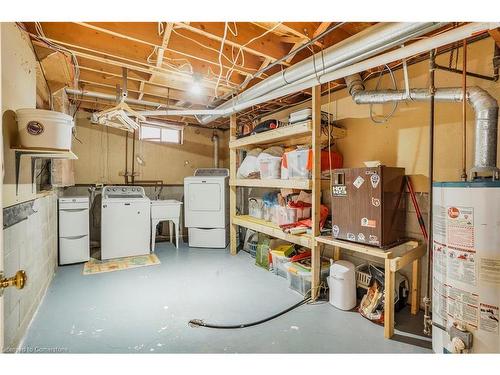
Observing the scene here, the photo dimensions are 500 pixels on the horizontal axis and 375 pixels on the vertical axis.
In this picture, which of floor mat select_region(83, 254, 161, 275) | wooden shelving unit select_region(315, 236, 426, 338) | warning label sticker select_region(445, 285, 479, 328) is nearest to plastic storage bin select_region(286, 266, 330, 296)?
wooden shelving unit select_region(315, 236, 426, 338)

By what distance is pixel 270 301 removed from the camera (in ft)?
7.84

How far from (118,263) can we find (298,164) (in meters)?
2.70

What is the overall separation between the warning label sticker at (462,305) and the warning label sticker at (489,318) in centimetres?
2

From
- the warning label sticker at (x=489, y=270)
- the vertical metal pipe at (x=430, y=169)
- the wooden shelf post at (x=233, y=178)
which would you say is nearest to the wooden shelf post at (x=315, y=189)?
the vertical metal pipe at (x=430, y=169)

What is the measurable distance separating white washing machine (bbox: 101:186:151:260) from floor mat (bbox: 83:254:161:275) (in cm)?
10

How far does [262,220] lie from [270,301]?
4.00 ft

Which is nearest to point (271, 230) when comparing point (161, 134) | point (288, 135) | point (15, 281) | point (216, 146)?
point (288, 135)

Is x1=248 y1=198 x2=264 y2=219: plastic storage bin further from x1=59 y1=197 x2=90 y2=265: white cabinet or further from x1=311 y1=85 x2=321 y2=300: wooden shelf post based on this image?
x1=59 y1=197 x2=90 y2=265: white cabinet

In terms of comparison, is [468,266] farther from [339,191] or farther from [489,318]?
[339,191]

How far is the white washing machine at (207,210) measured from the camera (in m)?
4.18

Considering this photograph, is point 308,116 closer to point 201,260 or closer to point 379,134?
point 379,134

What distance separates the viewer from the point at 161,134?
5.16m

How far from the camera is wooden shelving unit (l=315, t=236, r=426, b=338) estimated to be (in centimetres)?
185
